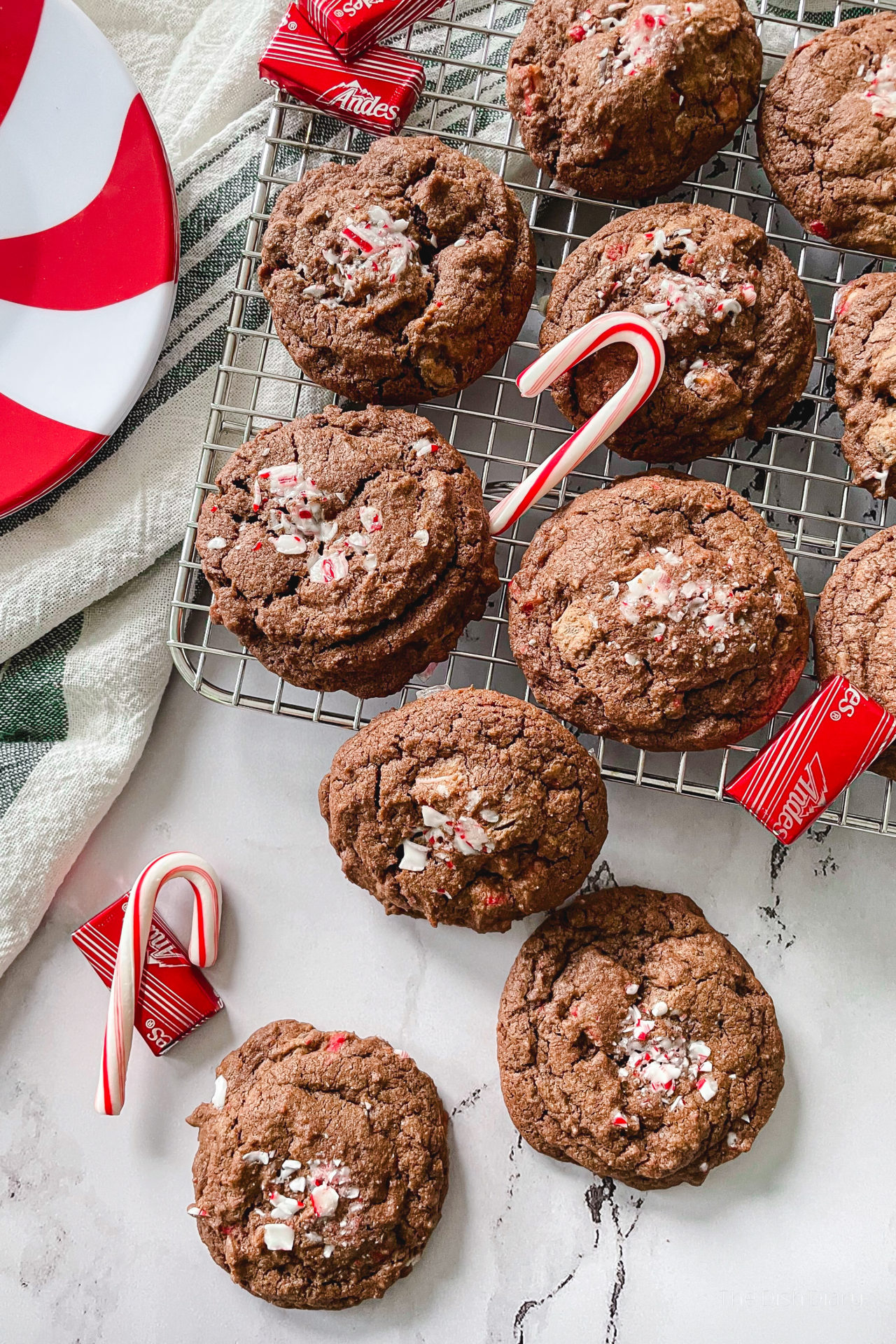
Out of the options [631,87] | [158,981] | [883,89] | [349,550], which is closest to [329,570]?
[349,550]

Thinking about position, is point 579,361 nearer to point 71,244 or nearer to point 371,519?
point 371,519

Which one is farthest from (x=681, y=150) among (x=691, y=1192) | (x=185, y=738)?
(x=691, y=1192)

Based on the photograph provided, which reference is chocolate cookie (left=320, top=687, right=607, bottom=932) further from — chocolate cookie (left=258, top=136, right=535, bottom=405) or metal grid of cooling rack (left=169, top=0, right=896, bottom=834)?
chocolate cookie (left=258, top=136, right=535, bottom=405)

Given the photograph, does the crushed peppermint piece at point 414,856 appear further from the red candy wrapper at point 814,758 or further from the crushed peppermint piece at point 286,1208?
the crushed peppermint piece at point 286,1208

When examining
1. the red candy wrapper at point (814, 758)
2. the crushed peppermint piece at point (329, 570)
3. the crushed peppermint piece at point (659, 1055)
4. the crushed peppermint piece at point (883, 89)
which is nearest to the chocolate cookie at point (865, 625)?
the red candy wrapper at point (814, 758)

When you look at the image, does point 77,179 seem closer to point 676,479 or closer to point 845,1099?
point 676,479

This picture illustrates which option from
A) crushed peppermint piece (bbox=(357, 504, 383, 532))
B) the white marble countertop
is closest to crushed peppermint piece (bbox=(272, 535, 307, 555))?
crushed peppermint piece (bbox=(357, 504, 383, 532))
